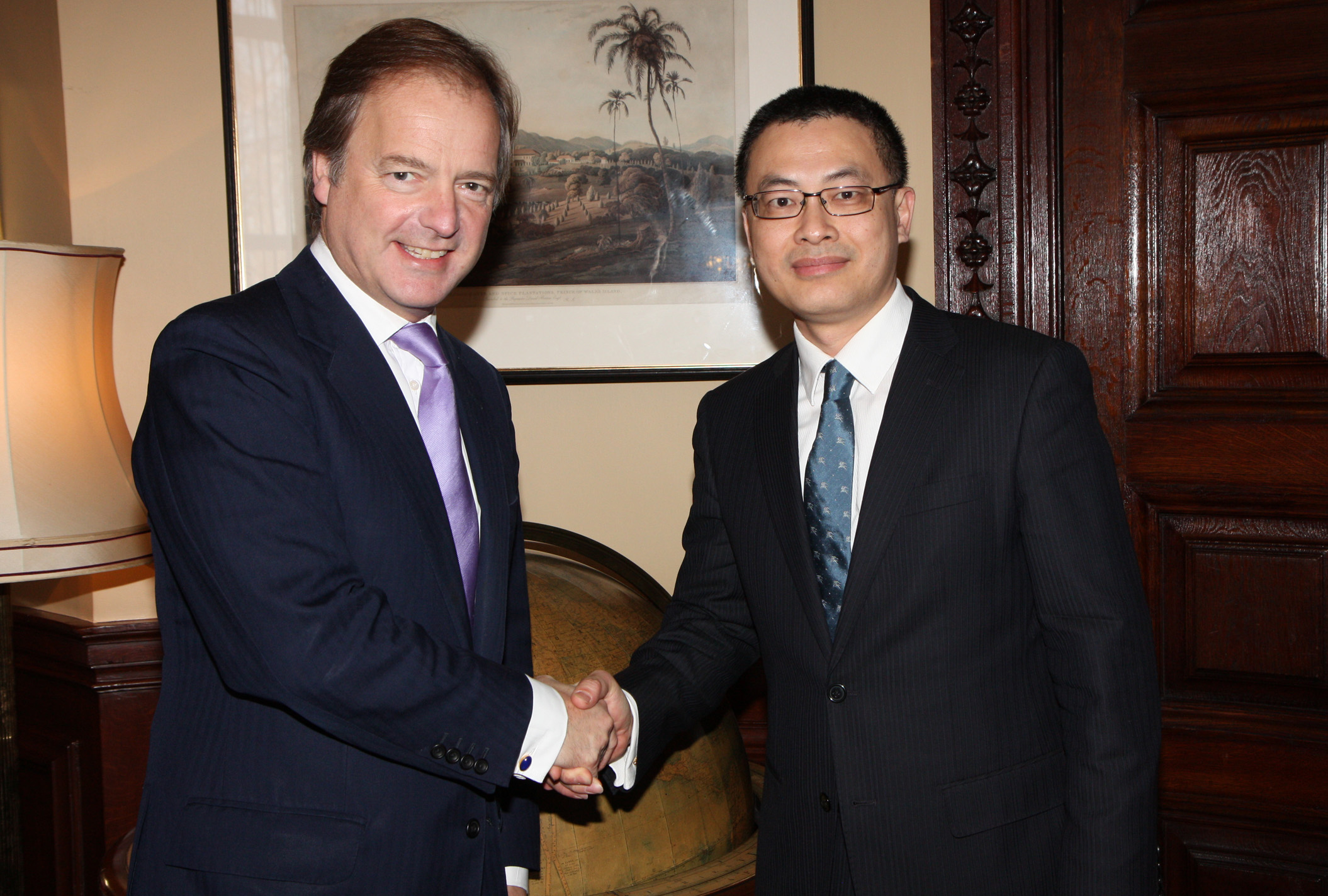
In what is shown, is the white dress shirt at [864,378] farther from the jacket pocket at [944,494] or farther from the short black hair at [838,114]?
the short black hair at [838,114]

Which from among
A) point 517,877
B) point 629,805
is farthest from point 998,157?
point 517,877

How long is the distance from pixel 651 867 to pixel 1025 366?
1.00 m

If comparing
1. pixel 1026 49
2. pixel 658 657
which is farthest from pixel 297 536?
pixel 1026 49

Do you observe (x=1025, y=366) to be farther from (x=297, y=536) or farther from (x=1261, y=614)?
(x=1261, y=614)

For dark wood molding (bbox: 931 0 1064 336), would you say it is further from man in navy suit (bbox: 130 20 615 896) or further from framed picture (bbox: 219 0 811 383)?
man in navy suit (bbox: 130 20 615 896)

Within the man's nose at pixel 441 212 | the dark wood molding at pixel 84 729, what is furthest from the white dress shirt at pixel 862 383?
the dark wood molding at pixel 84 729

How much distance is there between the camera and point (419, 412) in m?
1.50

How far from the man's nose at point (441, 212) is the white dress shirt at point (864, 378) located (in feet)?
1.96

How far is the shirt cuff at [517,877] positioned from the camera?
4.94 ft

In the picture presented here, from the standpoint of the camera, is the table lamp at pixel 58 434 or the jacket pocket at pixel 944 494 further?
the table lamp at pixel 58 434

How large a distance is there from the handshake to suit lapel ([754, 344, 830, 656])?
36 cm

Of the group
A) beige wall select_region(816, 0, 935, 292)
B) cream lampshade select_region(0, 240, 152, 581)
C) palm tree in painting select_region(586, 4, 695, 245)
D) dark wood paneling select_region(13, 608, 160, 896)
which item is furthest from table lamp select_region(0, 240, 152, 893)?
beige wall select_region(816, 0, 935, 292)

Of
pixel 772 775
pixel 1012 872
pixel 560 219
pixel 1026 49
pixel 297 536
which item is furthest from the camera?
pixel 560 219

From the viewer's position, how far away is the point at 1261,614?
2.26m
